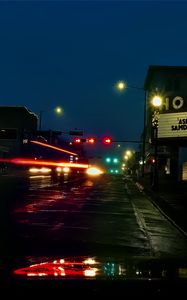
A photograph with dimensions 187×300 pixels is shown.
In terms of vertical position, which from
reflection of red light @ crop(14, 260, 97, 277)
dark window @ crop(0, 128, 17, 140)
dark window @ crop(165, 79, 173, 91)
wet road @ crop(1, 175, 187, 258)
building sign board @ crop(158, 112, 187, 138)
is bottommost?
wet road @ crop(1, 175, 187, 258)

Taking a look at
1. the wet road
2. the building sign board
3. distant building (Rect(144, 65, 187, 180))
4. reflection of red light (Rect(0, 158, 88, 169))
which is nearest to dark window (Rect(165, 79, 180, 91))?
distant building (Rect(144, 65, 187, 180))

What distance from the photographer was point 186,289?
20.1ft

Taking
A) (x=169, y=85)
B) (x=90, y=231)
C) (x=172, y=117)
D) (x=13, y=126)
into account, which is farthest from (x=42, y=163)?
(x=13, y=126)

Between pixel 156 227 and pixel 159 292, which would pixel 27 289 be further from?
pixel 156 227

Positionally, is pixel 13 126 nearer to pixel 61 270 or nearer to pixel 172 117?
pixel 172 117

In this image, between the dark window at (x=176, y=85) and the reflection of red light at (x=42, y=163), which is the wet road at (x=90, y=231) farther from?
the dark window at (x=176, y=85)

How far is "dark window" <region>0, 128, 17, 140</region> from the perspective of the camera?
4456 inches

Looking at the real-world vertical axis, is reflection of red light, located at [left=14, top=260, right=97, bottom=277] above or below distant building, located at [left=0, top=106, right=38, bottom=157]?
below

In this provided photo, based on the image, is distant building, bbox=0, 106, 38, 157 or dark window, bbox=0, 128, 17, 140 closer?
distant building, bbox=0, 106, 38, 157

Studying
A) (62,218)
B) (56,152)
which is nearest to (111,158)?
(56,152)

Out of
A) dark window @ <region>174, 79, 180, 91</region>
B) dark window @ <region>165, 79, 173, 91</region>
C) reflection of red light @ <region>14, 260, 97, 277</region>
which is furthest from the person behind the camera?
Result: dark window @ <region>165, 79, 173, 91</region>

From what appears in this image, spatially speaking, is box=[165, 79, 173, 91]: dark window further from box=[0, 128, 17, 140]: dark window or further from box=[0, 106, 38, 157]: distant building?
box=[0, 128, 17, 140]: dark window

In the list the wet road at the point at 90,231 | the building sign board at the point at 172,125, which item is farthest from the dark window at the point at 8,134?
the wet road at the point at 90,231

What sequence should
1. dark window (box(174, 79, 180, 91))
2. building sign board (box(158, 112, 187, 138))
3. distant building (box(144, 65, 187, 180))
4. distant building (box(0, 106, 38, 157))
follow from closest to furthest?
building sign board (box(158, 112, 187, 138)) < distant building (box(144, 65, 187, 180)) < dark window (box(174, 79, 180, 91)) < distant building (box(0, 106, 38, 157))
